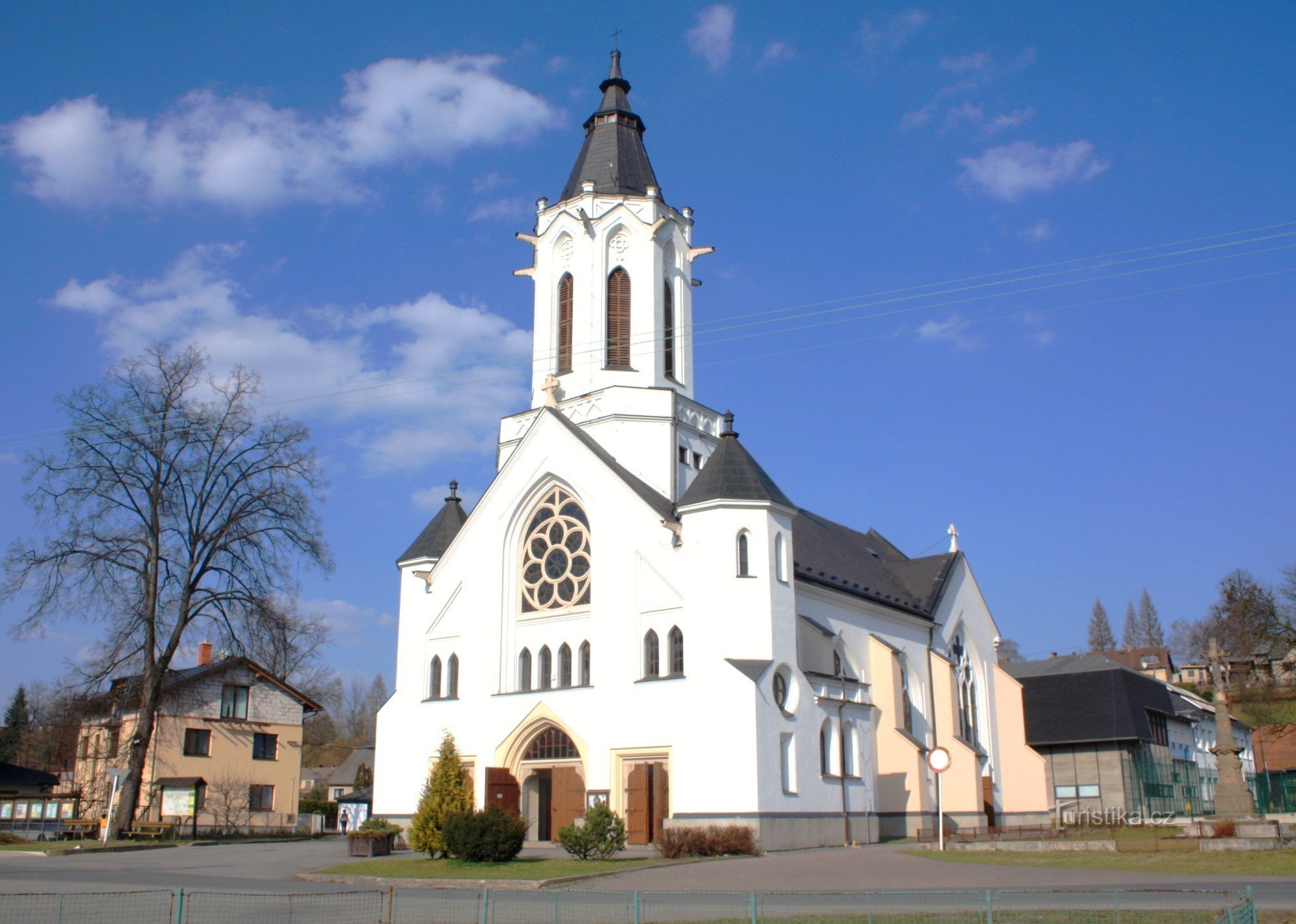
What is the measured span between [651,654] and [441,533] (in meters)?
11.0

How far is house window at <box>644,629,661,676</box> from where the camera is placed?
32500mm

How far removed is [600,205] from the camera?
135 ft

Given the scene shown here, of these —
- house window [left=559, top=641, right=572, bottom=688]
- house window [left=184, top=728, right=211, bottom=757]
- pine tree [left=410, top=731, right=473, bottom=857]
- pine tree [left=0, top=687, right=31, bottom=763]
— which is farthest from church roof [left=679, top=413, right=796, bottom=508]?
pine tree [left=0, top=687, right=31, bottom=763]

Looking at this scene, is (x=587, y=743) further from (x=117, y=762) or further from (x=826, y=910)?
(x=117, y=762)

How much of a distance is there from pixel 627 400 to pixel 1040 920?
26.1 m

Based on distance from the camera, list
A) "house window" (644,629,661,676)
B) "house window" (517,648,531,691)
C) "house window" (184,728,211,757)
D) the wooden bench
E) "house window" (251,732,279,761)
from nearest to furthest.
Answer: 1. "house window" (644,629,661,676)
2. "house window" (517,648,531,691)
3. the wooden bench
4. "house window" (184,728,211,757)
5. "house window" (251,732,279,761)

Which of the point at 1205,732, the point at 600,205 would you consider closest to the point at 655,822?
the point at 600,205

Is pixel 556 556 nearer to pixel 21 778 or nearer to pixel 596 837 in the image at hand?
pixel 596 837

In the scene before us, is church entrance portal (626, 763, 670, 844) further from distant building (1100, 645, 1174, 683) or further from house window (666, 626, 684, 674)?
distant building (1100, 645, 1174, 683)

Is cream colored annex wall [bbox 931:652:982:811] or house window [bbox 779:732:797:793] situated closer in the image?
house window [bbox 779:732:797:793]

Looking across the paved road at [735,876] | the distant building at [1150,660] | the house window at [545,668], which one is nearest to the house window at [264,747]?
the paved road at [735,876]

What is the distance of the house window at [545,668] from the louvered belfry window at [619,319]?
1039 centimetres

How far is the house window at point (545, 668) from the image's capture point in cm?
3488

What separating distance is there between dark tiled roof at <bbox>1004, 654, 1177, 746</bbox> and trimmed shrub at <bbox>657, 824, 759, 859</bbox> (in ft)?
82.9
